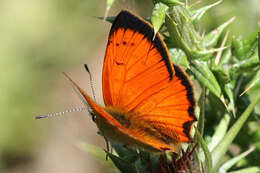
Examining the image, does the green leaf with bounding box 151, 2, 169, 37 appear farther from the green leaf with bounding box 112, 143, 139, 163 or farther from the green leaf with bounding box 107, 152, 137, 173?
the green leaf with bounding box 112, 143, 139, 163

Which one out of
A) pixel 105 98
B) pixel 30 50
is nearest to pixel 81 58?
pixel 30 50

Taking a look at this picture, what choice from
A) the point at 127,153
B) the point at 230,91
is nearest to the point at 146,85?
the point at 127,153

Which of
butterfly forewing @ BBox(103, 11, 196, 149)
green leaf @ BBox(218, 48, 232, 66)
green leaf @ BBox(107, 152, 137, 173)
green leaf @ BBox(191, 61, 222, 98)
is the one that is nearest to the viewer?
green leaf @ BBox(107, 152, 137, 173)

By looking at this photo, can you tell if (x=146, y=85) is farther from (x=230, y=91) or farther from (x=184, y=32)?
(x=230, y=91)

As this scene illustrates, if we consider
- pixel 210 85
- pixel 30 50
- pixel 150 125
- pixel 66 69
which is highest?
pixel 30 50

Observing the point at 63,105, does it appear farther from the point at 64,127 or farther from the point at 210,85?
the point at 210,85

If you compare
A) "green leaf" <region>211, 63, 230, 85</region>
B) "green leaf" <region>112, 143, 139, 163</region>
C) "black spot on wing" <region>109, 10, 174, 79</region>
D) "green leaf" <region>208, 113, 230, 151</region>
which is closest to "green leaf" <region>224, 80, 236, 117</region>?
"green leaf" <region>211, 63, 230, 85</region>

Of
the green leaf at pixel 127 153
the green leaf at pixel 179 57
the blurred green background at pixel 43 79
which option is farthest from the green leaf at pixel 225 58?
the blurred green background at pixel 43 79
